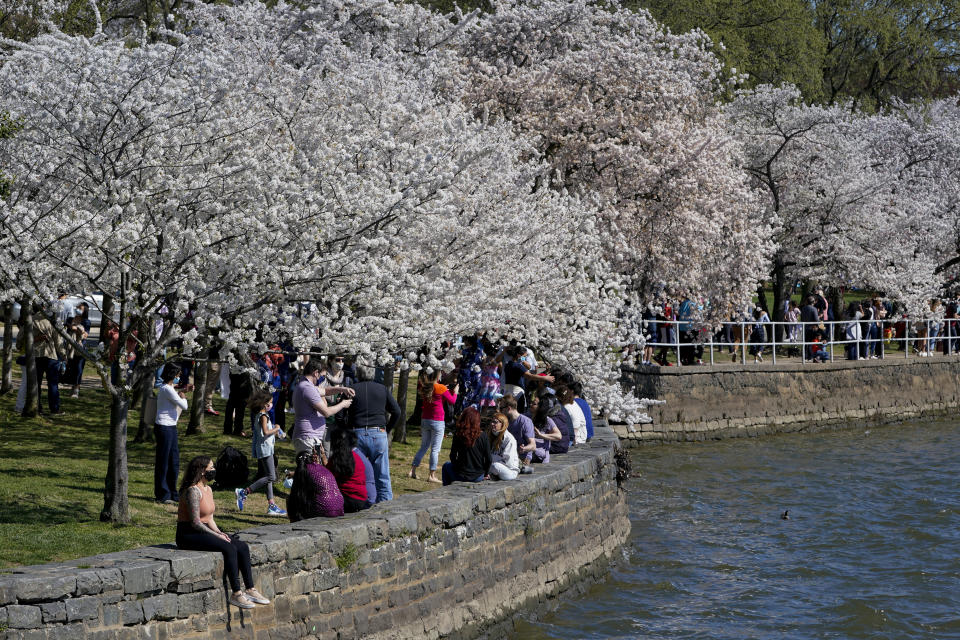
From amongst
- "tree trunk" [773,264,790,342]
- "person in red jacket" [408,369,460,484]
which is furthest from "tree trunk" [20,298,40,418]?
"tree trunk" [773,264,790,342]

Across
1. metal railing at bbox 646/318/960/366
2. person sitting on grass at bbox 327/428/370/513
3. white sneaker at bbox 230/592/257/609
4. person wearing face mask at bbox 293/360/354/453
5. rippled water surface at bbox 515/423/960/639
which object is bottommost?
rippled water surface at bbox 515/423/960/639

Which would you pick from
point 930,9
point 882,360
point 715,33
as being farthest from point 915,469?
point 930,9

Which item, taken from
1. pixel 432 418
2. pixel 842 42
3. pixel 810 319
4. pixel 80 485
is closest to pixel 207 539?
pixel 80 485

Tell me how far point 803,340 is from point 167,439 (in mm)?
20557

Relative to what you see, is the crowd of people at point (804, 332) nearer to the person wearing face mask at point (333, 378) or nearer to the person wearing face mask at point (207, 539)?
the person wearing face mask at point (333, 378)

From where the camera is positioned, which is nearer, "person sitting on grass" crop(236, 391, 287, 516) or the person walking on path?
"person sitting on grass" crop(236, 391, 287, 516)

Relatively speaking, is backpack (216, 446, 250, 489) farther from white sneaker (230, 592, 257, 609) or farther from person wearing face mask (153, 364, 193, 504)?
white sneaker (230, 592, 257, 609)

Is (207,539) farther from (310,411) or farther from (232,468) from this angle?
(232,468)

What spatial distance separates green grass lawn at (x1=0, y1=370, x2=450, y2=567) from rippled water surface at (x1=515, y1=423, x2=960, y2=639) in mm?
3182

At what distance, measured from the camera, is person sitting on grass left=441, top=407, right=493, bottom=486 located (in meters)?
12.7

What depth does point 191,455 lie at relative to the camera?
15.9 metres

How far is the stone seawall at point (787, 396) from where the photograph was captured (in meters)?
26.9

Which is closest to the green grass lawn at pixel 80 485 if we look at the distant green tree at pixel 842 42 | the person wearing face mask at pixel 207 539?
the person wearing face mask at pixel 207 539

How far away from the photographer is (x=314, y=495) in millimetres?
10383
